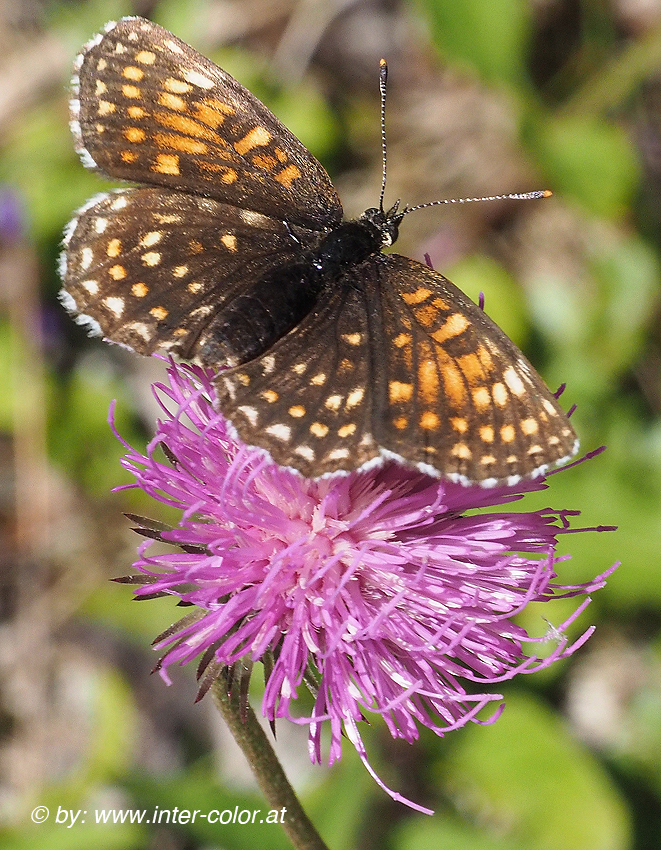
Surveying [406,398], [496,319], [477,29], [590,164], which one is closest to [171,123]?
[406,398]

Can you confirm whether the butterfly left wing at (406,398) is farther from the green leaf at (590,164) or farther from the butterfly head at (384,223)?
the green leaf at (590,164)

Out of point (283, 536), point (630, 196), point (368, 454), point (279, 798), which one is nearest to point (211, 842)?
point (279, 798)

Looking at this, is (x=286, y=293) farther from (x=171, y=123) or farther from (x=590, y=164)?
(x=590, y=164)

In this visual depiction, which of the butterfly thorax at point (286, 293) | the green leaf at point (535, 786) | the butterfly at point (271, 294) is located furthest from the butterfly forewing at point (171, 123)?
the green leaf at point (535, 786)

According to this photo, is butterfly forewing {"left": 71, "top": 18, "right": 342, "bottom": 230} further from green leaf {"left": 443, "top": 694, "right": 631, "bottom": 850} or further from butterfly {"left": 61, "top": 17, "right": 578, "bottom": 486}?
green leaf {"left": 443, "top": 694, "right": 631, "bottom": 850}

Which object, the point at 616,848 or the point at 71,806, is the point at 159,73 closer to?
the point at 71,806
